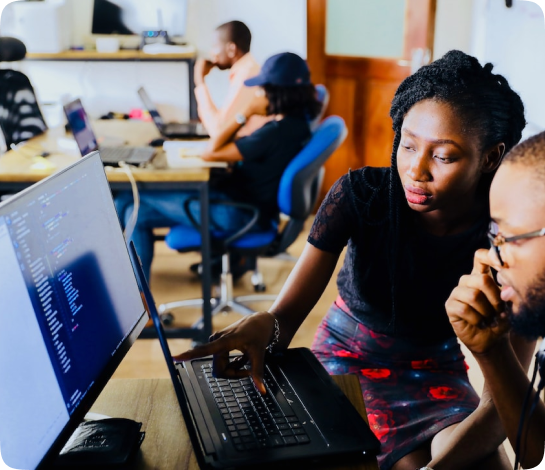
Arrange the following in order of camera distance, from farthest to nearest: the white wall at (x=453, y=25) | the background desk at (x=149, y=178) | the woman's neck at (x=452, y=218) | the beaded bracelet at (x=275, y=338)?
the white wall at (x=453, y=25), the background desk at (x=149, y=178), the woman's neck at (x=452, y=218), the beaded bracelet at (x=275, y=338)

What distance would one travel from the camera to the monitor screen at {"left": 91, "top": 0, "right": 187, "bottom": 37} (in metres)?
4.07

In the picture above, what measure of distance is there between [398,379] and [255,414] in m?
0.48

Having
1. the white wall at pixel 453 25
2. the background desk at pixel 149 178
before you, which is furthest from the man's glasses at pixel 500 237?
the white wall at pixel 453 25

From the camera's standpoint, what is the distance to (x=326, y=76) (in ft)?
13.3

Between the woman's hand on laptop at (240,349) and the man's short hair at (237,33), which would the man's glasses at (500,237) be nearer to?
the woman's hand on laptop at (240,349)

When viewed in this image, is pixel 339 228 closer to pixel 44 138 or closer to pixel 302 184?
pixel 302 184

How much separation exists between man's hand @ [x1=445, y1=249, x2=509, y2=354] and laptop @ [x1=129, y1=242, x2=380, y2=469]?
0.20 meters

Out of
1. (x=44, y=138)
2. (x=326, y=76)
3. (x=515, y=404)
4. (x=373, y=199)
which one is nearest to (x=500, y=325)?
(x=515, y=404)

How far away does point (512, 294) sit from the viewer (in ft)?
2.90

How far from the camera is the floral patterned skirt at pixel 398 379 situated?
118cm

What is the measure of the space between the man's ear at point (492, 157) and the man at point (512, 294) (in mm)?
319

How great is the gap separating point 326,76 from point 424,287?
2916mm

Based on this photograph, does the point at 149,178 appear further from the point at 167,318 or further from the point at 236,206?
the point at 167,318

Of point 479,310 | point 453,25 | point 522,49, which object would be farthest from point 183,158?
point 453,25
